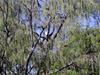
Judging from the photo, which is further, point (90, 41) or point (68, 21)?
point (90, 41)

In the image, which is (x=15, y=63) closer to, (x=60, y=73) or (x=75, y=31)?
(x=60, y=73)

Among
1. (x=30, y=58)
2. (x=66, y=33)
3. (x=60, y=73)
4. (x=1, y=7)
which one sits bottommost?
(x=60, y=73)

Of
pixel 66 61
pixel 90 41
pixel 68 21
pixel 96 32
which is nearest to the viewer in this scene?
pixel 68 21

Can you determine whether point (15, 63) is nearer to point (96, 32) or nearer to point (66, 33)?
point (66, 33)

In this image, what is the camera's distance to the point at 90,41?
7.25m

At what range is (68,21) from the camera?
631cm

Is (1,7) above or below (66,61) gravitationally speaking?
above

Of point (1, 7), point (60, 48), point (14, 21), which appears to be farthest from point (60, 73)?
point (1, 7)

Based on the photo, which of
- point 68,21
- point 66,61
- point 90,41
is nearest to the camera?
point 68,21

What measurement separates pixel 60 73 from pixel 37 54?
0.82 m

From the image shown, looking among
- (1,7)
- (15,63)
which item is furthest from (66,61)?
(1,7)

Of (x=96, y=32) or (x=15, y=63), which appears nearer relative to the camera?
(x=15, y=63)

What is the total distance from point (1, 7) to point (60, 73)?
6.73 ft

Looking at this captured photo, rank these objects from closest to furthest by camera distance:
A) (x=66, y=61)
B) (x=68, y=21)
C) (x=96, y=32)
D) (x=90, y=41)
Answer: (x=68, y=21) → (x=66, y=61) → (x=90, y=41) → (x=96, y=32)
